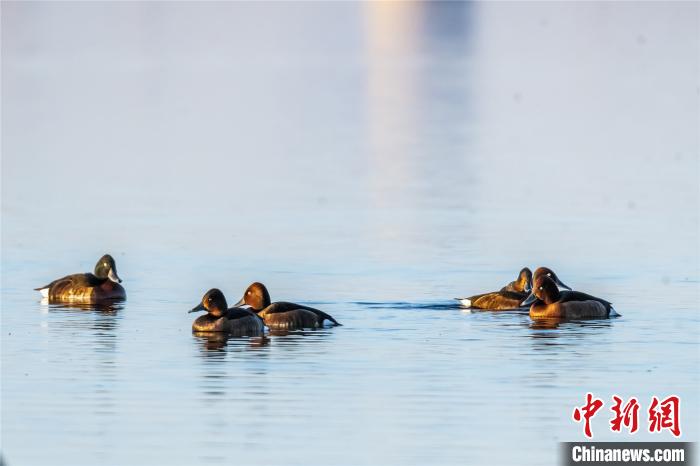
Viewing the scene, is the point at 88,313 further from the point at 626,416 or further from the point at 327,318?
the point at 626,416

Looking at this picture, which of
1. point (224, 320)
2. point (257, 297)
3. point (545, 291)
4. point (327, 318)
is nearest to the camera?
point (224, 320)

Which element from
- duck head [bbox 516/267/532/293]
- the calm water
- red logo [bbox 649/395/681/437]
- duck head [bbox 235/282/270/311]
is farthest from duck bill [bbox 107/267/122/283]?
red logo [bbox 649/395/681/437]

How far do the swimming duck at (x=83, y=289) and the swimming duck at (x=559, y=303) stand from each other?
191 inches

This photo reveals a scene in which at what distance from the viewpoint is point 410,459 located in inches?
596

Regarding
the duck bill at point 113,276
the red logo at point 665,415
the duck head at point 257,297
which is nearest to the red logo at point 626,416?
the red logo at point 665,415

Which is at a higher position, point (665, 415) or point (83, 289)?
point (83, 289)

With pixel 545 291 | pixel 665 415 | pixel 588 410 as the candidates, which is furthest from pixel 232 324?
pixel 665 415

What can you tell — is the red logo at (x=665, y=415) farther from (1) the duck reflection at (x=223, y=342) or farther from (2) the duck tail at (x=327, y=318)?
(2) the duck tail at (x=327, y=318)

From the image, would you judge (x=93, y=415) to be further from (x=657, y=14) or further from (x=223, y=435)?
(x=657, y=14)

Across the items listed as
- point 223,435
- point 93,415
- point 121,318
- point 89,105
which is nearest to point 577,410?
point 223,435

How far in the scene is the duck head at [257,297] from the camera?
843 inches

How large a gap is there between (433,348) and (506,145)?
23.5 meters

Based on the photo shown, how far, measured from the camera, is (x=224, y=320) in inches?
805

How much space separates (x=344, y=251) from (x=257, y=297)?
17.3 ft
